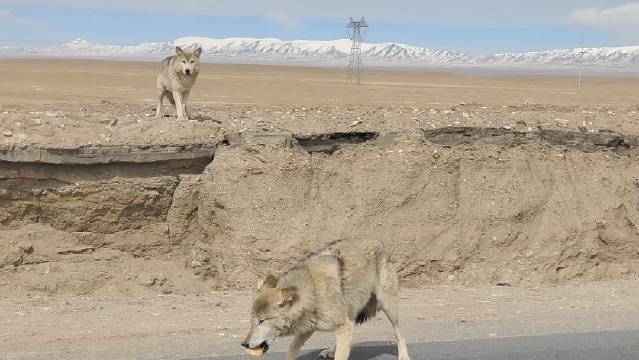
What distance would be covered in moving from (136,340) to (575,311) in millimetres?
5155

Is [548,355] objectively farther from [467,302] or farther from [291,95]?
[291,95]

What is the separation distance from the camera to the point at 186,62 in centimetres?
1436

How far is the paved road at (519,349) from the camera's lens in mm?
7695

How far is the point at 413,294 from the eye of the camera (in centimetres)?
1106

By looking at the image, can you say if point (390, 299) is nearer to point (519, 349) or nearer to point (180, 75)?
point (519, 349)

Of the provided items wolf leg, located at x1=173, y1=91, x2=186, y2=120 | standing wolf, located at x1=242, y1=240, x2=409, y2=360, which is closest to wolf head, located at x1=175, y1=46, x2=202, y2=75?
wolf leg, located at x1=173, y1=91, x2=186, y2=120

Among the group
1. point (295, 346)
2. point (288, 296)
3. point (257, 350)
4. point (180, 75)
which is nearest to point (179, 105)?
point (180, 75)

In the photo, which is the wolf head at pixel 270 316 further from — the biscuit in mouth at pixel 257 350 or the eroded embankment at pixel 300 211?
the eroded embankment at pixel 300 211

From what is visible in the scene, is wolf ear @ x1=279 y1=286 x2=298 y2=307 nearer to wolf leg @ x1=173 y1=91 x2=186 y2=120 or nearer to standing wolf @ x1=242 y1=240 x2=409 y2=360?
standing wolf @ x1=242 y1=240 x2=409 y2=360

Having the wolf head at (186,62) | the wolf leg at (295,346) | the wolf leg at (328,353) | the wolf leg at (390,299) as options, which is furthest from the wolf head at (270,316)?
the wolf head at (186,62)

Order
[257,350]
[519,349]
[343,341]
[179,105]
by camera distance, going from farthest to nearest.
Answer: [179,105], [519,349], [343,341], [257,350]

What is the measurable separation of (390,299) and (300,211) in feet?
16.5

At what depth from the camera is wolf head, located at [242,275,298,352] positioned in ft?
21.6

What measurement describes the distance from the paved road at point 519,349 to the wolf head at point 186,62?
7444mm
